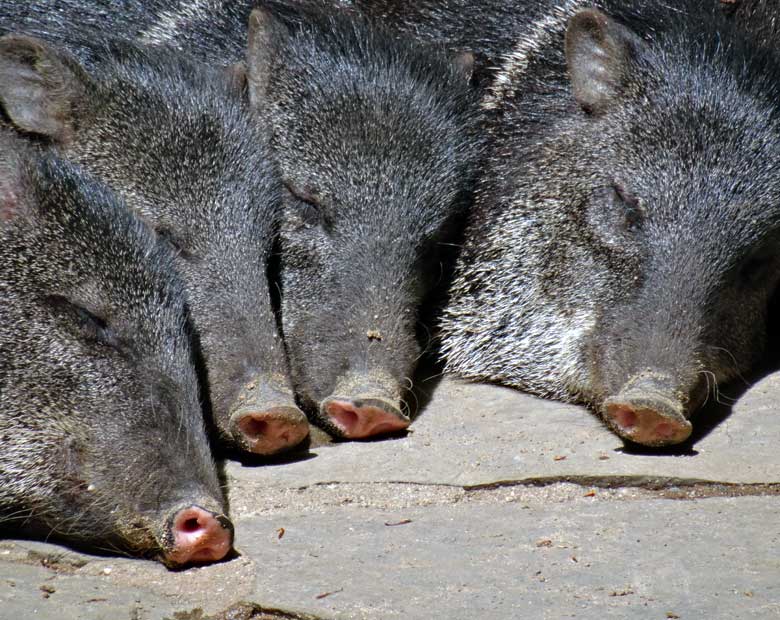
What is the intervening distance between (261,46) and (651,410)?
207cm

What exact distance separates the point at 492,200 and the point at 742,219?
42.2 inches

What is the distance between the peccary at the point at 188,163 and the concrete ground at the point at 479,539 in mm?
407

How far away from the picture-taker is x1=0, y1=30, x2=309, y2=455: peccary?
12.7ft

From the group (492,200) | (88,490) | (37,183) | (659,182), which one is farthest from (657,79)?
(88,490)

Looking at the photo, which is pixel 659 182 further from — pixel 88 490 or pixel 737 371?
pixel 88 490

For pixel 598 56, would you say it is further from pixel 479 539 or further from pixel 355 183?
pixel 479 539

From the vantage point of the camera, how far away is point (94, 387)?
3303mm

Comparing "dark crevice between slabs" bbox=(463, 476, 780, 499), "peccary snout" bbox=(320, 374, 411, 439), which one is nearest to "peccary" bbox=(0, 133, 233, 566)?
"peccary snout" bbox=(320, 374, 411, 439)

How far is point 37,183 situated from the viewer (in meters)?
3.57

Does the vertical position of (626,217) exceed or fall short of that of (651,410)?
it exceeds it

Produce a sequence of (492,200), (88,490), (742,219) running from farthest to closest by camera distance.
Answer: (492,200)
(742,219)
(88,490)

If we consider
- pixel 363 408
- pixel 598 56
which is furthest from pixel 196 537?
pixel 598 56

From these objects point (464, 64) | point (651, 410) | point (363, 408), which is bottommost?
point (363, 408)

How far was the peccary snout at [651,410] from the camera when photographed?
3678mm
